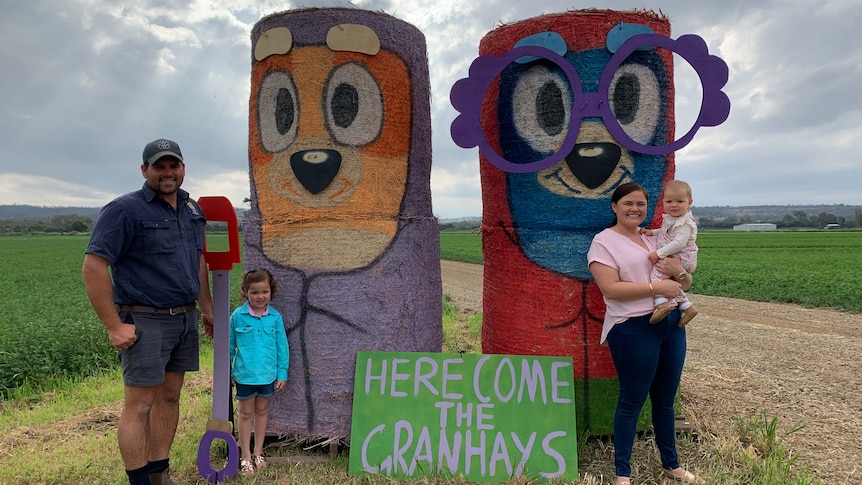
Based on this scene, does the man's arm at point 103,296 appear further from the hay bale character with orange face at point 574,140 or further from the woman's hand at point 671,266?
the woman's hand at point 671,266

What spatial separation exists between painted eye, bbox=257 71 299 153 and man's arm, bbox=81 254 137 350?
138cm

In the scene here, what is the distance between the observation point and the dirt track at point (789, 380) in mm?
3893

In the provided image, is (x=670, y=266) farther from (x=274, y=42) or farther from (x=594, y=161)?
(x=274, y=42)

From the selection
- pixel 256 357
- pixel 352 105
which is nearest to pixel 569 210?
pixel 352 105

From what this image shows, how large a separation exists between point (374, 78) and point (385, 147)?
0.46 meters

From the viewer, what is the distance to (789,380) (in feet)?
18.7

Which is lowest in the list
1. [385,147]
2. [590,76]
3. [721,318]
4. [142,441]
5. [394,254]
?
[721,318]

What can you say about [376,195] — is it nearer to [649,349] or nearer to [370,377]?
[370,377]

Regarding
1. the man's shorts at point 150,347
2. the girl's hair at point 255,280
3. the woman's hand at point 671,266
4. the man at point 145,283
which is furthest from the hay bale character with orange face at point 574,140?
the man's shorts at point 150,347

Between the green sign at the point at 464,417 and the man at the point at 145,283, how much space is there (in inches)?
44.7

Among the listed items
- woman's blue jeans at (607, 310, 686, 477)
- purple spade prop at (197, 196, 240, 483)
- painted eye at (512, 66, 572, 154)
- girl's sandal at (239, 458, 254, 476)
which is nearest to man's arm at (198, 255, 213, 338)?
purple spade prop at (197, 196, 240, 483)

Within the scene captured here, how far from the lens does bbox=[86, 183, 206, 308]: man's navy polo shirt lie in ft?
9.25

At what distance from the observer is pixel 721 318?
10.3 m

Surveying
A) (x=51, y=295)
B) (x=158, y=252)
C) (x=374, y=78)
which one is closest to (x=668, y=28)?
(x=374, y=78)
